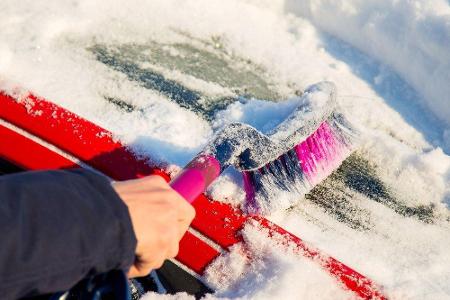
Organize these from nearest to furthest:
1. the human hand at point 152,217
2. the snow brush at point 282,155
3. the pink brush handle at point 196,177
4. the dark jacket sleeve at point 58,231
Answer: the dark jacket sleeve at point 58,231, the human hand at point 152,217, the pink brush handle at point 196,177, the snow brush at point 282,155

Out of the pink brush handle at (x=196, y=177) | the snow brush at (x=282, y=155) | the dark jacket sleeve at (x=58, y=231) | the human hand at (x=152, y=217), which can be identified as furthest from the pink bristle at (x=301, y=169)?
the dark jacket sleeve at (x=58, y=231)

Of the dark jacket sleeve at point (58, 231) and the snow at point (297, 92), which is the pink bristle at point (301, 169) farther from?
the dark jacket sleeve at point (58, 231)

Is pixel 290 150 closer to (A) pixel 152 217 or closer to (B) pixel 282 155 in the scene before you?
(B) pixel 282 155

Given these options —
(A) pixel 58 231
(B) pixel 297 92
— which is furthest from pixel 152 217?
(B) pixel 297 92

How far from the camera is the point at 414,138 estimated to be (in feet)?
5.52

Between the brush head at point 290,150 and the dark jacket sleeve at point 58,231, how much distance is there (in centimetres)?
50

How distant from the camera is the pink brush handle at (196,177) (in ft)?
3.28

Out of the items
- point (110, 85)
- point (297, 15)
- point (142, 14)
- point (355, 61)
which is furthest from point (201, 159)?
point (297, 15)

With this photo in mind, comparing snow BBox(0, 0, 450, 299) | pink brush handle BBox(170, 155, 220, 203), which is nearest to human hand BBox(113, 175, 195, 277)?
pink brush handle BBox(170, 155, 220, 203)

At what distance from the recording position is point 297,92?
180cm

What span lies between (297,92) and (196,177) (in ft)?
2.81

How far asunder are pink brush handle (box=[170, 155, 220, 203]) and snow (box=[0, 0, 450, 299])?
0.09 meters

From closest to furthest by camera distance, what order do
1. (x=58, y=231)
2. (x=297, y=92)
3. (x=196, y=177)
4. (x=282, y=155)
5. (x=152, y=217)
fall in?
(x=58, y=231), (x=152, y=217), (x=196, y=177), (x=282, y=155), (x=297, y=92)

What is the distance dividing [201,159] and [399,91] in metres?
1.06
